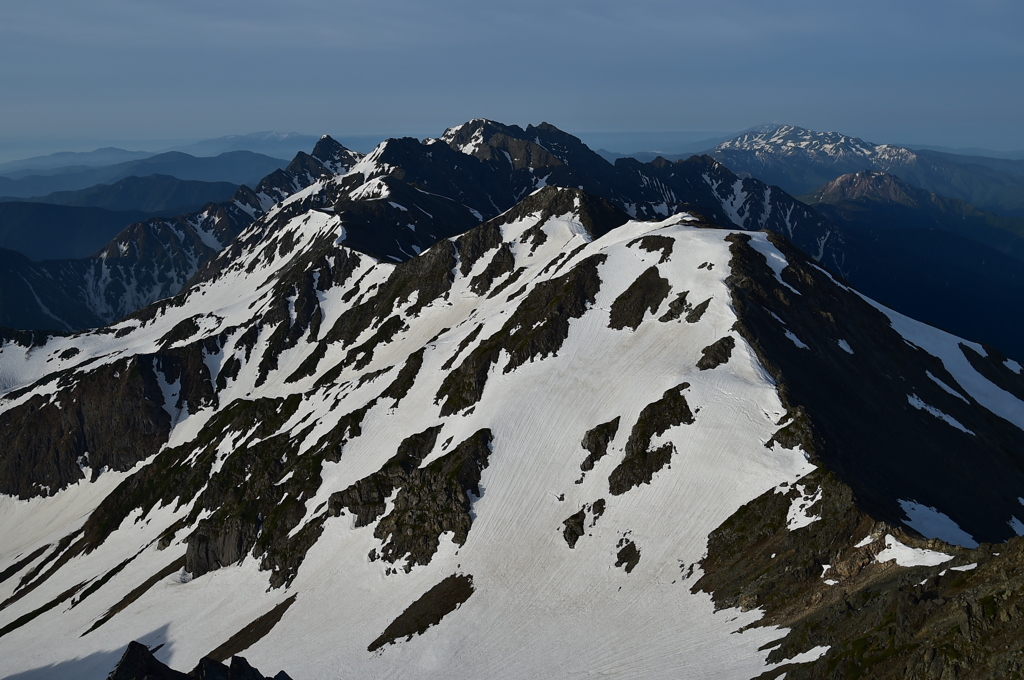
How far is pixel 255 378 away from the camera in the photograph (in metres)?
166

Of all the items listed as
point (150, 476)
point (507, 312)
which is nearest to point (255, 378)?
point (150, 476)

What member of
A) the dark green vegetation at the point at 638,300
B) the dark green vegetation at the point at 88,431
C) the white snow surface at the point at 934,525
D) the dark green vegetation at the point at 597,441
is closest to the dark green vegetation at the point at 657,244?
the dark green vegetation at the point at 638,300

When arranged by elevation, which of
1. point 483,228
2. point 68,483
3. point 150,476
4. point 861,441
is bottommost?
point 68,483

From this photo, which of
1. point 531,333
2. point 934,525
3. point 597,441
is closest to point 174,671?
point 597,441

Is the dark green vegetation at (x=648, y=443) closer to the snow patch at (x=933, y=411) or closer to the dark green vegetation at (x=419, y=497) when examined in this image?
the dark green vegetation at (x=419, y=497)

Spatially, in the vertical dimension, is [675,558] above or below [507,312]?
below

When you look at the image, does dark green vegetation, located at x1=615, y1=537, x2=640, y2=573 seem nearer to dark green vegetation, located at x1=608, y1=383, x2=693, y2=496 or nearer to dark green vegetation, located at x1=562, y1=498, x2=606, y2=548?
dark green vegetation, located at x1=562, y1=498, x2=606, y2=548

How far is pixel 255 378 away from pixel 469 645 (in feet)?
413

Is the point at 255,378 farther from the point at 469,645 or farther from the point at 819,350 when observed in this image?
the point at 819,350

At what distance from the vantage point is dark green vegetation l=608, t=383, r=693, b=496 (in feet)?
230

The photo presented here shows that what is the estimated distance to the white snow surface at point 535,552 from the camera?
55.7m

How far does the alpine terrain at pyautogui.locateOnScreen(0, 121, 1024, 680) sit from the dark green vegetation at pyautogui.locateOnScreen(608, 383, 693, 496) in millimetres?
269

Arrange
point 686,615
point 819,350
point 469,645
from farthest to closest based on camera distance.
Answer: point 819,350, point 469,645, point 686,615

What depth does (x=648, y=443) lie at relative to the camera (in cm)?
7238
